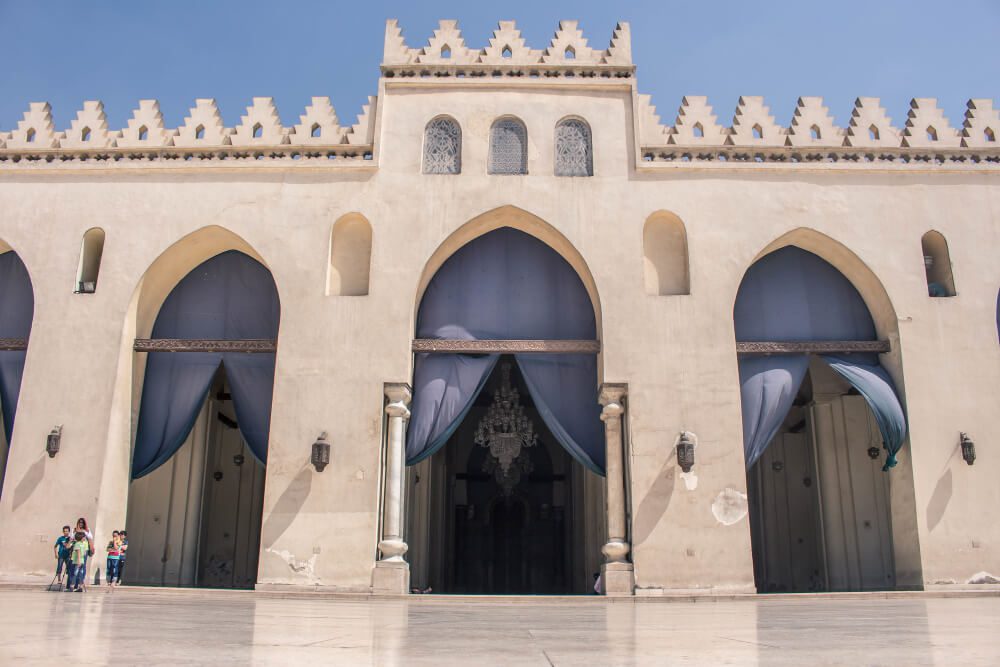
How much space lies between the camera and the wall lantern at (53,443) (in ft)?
43.9

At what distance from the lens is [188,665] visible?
130 inches

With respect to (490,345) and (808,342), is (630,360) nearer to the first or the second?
(490,345)

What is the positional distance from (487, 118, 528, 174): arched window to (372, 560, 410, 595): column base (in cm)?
649

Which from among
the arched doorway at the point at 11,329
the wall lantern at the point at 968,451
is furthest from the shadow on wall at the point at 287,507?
the wall lantern at the point at 968,451

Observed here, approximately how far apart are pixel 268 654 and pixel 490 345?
1047cm

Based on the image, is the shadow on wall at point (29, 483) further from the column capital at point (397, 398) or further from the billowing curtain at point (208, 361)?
the column capital at point (397, 398)

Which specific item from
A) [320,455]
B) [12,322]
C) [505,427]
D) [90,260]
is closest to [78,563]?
[320,455]

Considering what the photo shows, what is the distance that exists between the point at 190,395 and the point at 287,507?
9.59 ft

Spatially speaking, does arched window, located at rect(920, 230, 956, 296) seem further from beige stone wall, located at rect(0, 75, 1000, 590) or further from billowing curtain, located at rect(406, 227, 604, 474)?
billowing curtain, located at rect(406, 227, 604, 474)

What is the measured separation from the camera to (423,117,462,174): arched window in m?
14.8

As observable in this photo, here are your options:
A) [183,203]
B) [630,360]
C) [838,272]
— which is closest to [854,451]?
[838,272]

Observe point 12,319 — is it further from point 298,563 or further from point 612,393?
point 612,393

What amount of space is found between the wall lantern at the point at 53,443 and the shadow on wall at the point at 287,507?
11.4 ft

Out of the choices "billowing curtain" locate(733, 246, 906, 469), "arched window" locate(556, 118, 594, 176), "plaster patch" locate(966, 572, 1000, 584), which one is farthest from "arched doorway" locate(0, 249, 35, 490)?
"plaster patch" locate(966, 572, 1000, 584)
